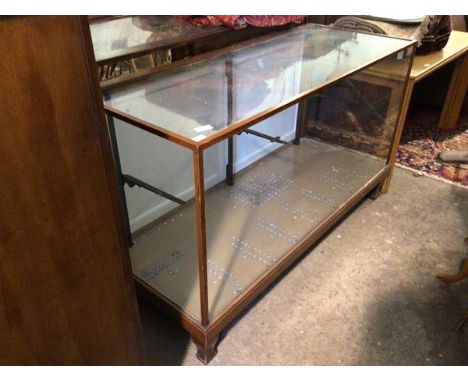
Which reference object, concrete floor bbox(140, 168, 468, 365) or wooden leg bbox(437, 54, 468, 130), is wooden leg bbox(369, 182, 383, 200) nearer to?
concrete floor bbox(140, 168, 468, 365)

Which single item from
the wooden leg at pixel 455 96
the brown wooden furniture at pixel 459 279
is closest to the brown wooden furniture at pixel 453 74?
the wooden leg at pixel 455 96

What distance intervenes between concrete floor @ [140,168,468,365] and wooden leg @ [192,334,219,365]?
0.02m

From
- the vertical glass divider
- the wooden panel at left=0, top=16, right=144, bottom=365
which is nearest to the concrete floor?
the vertical glass divider

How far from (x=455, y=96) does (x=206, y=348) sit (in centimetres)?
221

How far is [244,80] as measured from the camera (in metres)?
1.38

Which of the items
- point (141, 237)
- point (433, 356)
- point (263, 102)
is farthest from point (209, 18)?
point (433, 356)

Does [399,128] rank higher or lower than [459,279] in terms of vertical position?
higher

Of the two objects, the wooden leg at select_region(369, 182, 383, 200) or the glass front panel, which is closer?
the glass front panel

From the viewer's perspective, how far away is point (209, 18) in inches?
60.1

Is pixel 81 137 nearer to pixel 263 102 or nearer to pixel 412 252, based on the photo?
pixel 263 102

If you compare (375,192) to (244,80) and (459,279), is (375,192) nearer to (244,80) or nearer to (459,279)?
(459,279)

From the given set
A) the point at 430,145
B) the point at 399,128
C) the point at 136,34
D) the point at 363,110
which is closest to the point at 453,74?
the point at 430,145

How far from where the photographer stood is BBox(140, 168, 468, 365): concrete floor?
1.38 meters

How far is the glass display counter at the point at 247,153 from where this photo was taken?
1171mm
